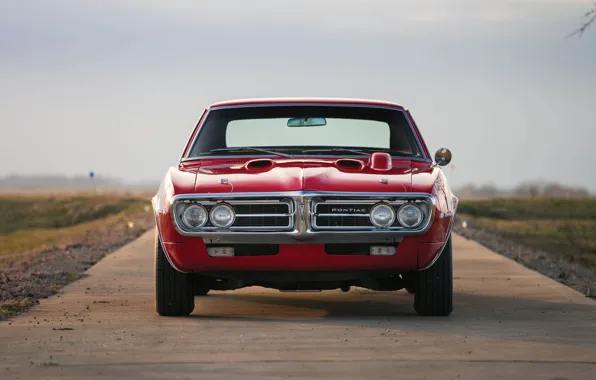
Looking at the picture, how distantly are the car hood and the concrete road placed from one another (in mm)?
962

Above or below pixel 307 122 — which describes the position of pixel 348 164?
below

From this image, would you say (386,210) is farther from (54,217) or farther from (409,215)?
Result: (54,217)

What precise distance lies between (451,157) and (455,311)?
1273mm

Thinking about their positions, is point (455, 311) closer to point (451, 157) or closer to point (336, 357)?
point (451, 157)

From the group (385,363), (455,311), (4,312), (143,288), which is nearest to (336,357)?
(385,363)

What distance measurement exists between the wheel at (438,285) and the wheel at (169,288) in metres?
1.73

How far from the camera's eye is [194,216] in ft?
28.4

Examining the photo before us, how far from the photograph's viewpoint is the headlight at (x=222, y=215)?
8.57 m

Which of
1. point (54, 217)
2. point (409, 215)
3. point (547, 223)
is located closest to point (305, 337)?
point (409, 215)

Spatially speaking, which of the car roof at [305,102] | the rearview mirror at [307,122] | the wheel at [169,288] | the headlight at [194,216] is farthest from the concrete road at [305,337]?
the car roof at [305,102]

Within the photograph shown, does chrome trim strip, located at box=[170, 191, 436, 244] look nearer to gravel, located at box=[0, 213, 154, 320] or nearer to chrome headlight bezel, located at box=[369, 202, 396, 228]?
chrome headlight bezel, located at box=[369, 202, 396, 228]

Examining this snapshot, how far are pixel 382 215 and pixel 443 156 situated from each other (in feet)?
5.35

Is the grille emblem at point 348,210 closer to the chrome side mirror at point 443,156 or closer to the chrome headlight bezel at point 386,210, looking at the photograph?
the chrome headlight bezel at point 386,210

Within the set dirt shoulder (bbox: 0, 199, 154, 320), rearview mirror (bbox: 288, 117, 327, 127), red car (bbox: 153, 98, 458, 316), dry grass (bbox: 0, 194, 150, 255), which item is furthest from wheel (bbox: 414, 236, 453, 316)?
dry grass (bbox: 0, 194, 150, 255)
